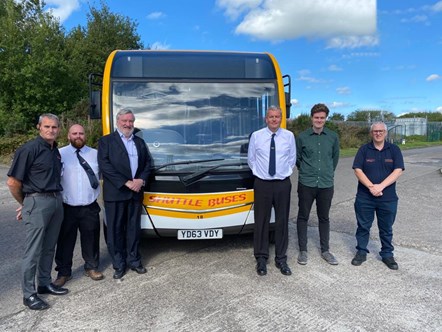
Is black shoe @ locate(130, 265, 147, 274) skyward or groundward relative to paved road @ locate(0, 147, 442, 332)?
skyward

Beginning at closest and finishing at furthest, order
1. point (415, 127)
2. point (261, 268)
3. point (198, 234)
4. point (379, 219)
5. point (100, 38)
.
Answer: point (261, 268) → point (198, 234) → point (379, 219) → point (100, 38) → point (415, 127)

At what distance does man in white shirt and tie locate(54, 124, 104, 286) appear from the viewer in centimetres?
387

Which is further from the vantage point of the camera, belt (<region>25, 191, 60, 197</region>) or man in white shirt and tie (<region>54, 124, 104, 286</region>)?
man in white shirt and tie (<region>54, 124, 104, 286</region>)

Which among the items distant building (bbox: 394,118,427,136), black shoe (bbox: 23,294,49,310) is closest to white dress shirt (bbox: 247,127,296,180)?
black shoe (bbox: 23,294,49,310)

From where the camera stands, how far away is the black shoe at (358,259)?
15.1 feet

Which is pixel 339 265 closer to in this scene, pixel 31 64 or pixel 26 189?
pixel 26 189

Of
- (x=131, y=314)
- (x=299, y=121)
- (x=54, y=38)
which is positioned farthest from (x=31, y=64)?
(x=131, y=314)

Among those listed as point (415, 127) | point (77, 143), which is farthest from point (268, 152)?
point (415, 127)

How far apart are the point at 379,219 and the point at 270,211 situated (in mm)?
1401

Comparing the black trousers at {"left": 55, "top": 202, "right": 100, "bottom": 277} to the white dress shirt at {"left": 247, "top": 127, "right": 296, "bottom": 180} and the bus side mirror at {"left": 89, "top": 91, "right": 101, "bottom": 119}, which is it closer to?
the bus side mirror at {"left": 89, "top": 91, "right": 101, "bottom": 119}

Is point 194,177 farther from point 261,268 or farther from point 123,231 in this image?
point 261,268

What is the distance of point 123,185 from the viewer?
3967 millimetres

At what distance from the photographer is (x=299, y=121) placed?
23.7 meters

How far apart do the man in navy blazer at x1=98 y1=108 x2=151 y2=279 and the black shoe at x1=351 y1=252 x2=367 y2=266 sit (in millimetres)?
2553
